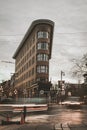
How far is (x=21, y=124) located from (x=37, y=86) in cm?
6327

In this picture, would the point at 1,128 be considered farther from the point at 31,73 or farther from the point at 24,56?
the point at 24,56

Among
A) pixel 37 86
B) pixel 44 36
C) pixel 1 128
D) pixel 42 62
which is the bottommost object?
pixel 1 128

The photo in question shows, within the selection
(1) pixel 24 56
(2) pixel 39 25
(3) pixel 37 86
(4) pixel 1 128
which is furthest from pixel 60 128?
(1) pixel 24 56

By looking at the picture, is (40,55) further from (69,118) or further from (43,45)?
(69,118)

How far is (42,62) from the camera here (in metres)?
89.5

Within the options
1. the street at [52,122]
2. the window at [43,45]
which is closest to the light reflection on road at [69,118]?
the street at [52,122]

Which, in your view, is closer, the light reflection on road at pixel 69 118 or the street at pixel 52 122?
the street at pixel 52 122

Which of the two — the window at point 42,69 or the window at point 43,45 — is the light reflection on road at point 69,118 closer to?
the window at point 42,69

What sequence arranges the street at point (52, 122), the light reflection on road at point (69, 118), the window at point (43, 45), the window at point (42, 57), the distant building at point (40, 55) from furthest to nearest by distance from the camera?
the window at point (43, 45) < the window at point (42, 57) < the distant building at point (40, 55) < the light reflection on road at point (69, 118) < the street at point (52, 122)

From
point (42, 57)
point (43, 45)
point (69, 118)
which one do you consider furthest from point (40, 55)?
point (69, 118)

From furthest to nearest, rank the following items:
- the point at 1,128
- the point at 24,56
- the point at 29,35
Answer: the point at 24,56 < the point at 29,35 < the point at 1,128

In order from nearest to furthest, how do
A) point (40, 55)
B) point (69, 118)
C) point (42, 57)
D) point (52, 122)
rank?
point (52, 122) < point (69, 118) < point (42, 57) < point (40, 55)

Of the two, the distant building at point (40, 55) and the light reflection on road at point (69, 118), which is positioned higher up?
the distant building at point (40, 55)

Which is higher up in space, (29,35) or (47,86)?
(29,35)
